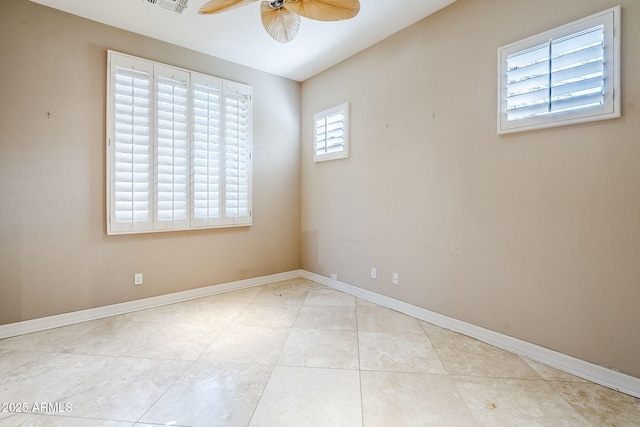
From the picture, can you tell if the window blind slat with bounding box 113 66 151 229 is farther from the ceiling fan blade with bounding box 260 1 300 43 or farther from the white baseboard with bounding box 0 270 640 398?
the ceiling fan blade with bounding box 260 1 300 43

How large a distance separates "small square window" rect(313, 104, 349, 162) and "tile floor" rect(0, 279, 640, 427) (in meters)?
2.20

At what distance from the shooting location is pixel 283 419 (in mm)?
1663

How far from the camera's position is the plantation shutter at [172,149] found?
3.37m

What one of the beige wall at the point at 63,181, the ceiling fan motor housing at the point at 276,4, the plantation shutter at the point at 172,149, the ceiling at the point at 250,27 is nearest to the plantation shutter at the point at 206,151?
the plantation shutter at the point at 172,149

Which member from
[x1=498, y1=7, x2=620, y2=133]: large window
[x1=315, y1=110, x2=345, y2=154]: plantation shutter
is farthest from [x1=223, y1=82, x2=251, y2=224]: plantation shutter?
[x1=498, y1=7, x2=620, y2=133]: large window

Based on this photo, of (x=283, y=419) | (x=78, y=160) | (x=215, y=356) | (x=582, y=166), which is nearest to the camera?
(x=283, y=419)

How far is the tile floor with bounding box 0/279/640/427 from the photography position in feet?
5.53

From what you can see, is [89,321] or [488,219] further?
[89,321]

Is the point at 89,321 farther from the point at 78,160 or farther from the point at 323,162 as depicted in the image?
the point at 323,162

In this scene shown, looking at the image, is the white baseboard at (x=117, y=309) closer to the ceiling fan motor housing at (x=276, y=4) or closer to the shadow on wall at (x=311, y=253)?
the shadow on wall at (x=311, y=253)

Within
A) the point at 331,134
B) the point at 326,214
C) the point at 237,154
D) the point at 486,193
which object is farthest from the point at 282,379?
the point at 331,134

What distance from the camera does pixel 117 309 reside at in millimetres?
3195

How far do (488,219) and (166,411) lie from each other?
274 centimetres

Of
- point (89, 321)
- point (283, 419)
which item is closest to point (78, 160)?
point (89, 321)
